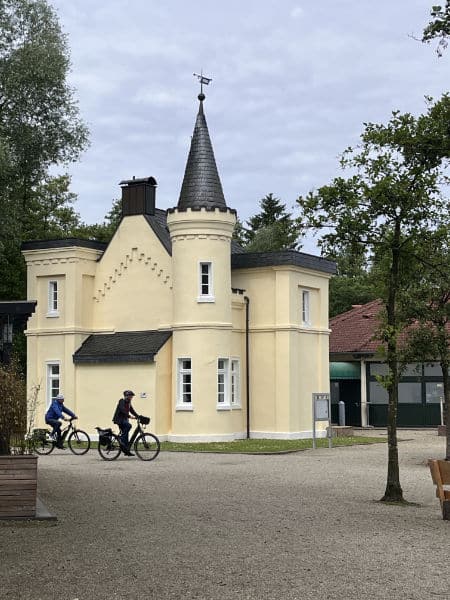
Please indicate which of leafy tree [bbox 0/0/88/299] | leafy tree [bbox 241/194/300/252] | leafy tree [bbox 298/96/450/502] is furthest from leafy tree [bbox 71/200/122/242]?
leafy tree [bbox 298/96/450/502]

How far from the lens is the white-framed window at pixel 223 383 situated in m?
35.1

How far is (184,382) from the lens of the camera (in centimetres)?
3497

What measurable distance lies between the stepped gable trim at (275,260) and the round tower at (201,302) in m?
1.68

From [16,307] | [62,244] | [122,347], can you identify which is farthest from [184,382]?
[16,307]

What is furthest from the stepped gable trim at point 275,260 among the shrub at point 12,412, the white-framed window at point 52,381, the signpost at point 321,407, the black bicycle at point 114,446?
the shrub at point 12,412

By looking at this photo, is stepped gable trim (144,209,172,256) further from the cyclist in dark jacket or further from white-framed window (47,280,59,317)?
the cyclist in dark jacket

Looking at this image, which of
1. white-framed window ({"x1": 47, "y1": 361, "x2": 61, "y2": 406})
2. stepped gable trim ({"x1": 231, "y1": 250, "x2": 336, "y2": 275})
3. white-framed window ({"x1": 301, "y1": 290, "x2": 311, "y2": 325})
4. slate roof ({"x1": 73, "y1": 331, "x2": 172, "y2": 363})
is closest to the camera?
slate roof ({"x1": 73, "y1": 331, "x2": 172, "y2": 363})

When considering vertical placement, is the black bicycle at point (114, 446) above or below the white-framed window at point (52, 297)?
below

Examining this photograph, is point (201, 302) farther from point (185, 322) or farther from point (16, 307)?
point (16, 307)

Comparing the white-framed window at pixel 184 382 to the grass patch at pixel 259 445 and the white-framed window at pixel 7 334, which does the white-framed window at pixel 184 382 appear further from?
the white-framed window at pixel 7 334

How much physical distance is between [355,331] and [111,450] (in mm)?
22974

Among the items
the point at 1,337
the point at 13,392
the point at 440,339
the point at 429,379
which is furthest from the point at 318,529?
the point at 429,379

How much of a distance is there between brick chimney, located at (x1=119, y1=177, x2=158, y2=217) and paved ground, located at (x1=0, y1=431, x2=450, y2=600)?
1760cm

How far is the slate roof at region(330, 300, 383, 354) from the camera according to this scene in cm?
4509
